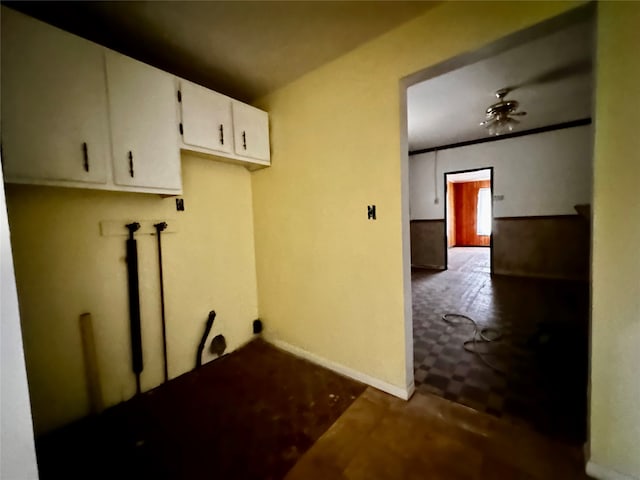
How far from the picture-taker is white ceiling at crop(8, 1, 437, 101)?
1.39 metres

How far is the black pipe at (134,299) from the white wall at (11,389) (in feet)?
4.64

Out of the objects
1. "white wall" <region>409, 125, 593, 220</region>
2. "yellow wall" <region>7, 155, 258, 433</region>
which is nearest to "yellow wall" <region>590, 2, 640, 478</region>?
"yellow wall" <region>7, 155, 258, 433</region>

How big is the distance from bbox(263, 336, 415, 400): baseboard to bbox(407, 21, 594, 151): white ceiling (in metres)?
2.56

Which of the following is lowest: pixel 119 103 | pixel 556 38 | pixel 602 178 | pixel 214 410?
pixel 214 410

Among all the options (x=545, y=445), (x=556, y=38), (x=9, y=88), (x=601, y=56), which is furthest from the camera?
(x=556, y=38)

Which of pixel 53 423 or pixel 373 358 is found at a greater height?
pixel 373 358

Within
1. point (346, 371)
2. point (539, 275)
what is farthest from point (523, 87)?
point (346, 371)

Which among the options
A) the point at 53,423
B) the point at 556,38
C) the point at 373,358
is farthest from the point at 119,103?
the point at 556,38

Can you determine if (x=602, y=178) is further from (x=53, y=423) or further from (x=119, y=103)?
(x=53, y=423)

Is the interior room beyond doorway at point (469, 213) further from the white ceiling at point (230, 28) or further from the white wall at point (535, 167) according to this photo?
the white ceiling at point (230, 28)

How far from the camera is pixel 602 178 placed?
3.52 ft

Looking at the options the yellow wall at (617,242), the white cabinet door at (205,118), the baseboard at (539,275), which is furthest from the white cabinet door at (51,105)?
the baseboard at (539,275)

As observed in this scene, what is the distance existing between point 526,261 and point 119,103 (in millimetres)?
5933

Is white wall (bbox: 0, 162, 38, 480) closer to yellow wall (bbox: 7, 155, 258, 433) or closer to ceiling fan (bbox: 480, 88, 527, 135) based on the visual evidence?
yellow wall (bbox: 7, 155, 258, 433)
